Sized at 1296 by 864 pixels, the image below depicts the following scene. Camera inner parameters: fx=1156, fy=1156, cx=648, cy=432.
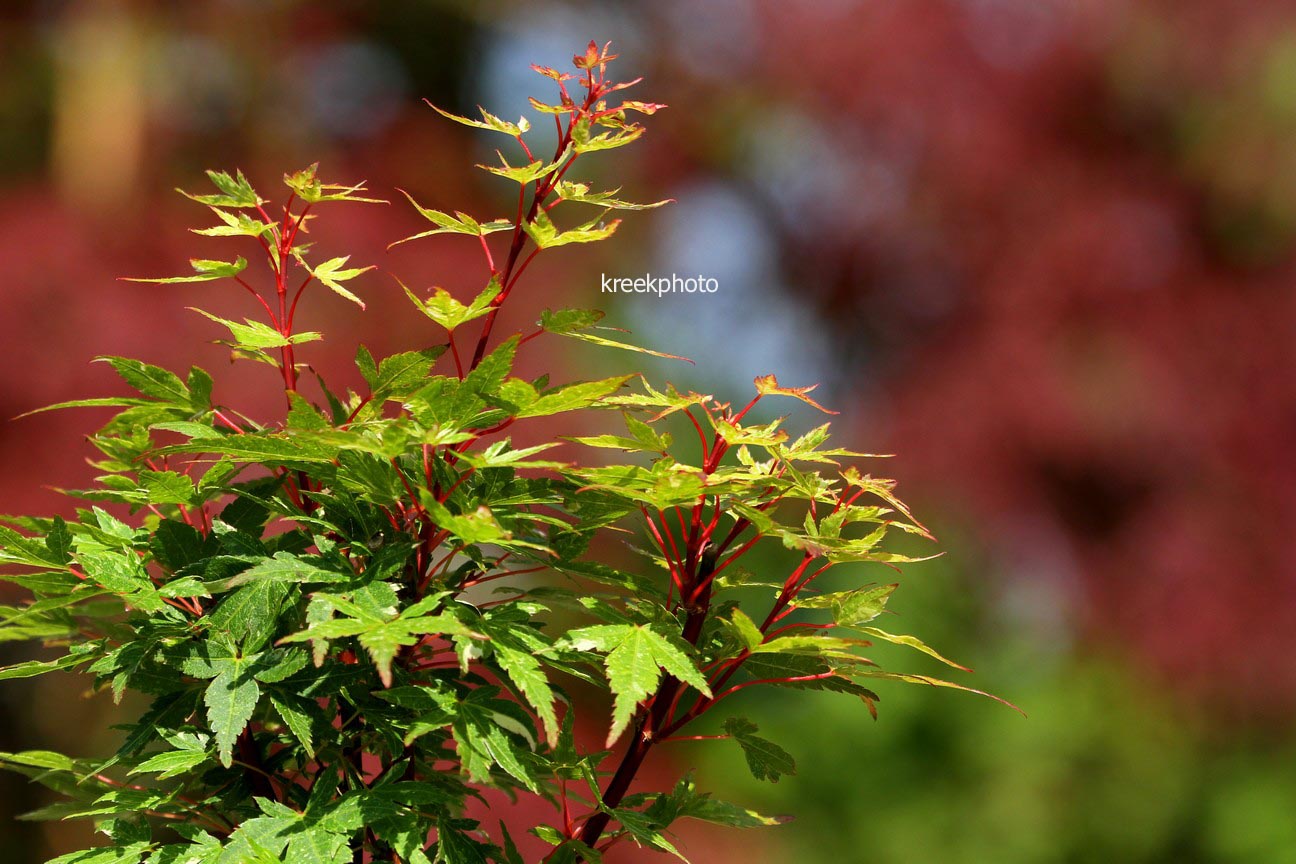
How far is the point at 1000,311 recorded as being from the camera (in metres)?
4.23

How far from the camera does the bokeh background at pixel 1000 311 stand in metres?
4.00

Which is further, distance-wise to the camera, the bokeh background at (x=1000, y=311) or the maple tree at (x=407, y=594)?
the bokeh background at (x=1000, y=311)

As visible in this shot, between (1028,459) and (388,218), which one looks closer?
(388,218)

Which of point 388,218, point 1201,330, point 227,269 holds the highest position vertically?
point 388,218

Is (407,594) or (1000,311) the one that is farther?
(1000,311)

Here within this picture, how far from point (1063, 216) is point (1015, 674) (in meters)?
1.72

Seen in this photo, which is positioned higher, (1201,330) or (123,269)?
(123,269)

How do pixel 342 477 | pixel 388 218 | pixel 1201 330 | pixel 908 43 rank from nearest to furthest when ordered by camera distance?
pixel 342 477 → pixel 388 218 → pixel 1201 330 → pixel 908 43

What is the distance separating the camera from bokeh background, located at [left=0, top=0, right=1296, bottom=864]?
13.1 ft

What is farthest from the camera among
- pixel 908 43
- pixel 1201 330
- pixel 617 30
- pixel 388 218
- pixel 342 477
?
pixel 617 30

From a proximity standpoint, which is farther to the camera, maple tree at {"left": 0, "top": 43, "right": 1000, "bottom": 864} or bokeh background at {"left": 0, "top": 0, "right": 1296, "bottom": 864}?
bokeh background at {"left": 0, "top": 0, "right": 1296, "bottom": 864}

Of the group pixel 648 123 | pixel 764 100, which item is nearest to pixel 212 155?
pixel 648 123

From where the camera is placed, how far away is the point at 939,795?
424 centimetres

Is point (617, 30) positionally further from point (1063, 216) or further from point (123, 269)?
point (123, 269)
